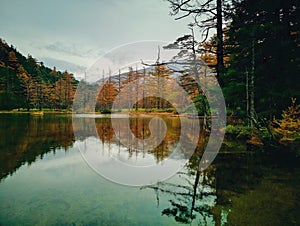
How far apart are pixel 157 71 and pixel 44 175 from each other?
2648cm

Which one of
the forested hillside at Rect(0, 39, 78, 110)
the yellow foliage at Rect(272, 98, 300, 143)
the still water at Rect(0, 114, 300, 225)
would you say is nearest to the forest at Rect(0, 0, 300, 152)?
the yellow foliage at Rect(272, 98, 300, 143)

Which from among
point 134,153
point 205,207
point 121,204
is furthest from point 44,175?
point 205,207

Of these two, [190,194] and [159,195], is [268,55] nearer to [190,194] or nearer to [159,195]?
[190,194]

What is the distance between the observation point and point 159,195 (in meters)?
3.38

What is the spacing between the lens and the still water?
2615mm

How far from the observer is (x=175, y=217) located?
8.89 feet

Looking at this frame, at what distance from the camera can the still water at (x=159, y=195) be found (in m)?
2.62

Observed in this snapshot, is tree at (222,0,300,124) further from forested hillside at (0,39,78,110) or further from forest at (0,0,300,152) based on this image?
forested hillside at (0,39,78,110)

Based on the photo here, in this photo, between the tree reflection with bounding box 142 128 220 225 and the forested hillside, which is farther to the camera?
the forested hillside

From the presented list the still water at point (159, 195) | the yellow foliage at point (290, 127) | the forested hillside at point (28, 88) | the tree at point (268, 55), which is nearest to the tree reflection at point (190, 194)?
the still water at point (159, 195)

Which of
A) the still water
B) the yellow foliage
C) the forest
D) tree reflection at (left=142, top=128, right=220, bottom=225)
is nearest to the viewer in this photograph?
the still water

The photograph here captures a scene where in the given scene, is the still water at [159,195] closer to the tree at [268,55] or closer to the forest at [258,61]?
the forest at [258,61]

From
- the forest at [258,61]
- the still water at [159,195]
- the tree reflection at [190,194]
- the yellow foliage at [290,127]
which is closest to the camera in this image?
the still water at [159,195]

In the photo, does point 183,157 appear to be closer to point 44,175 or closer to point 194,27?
point 44,175
